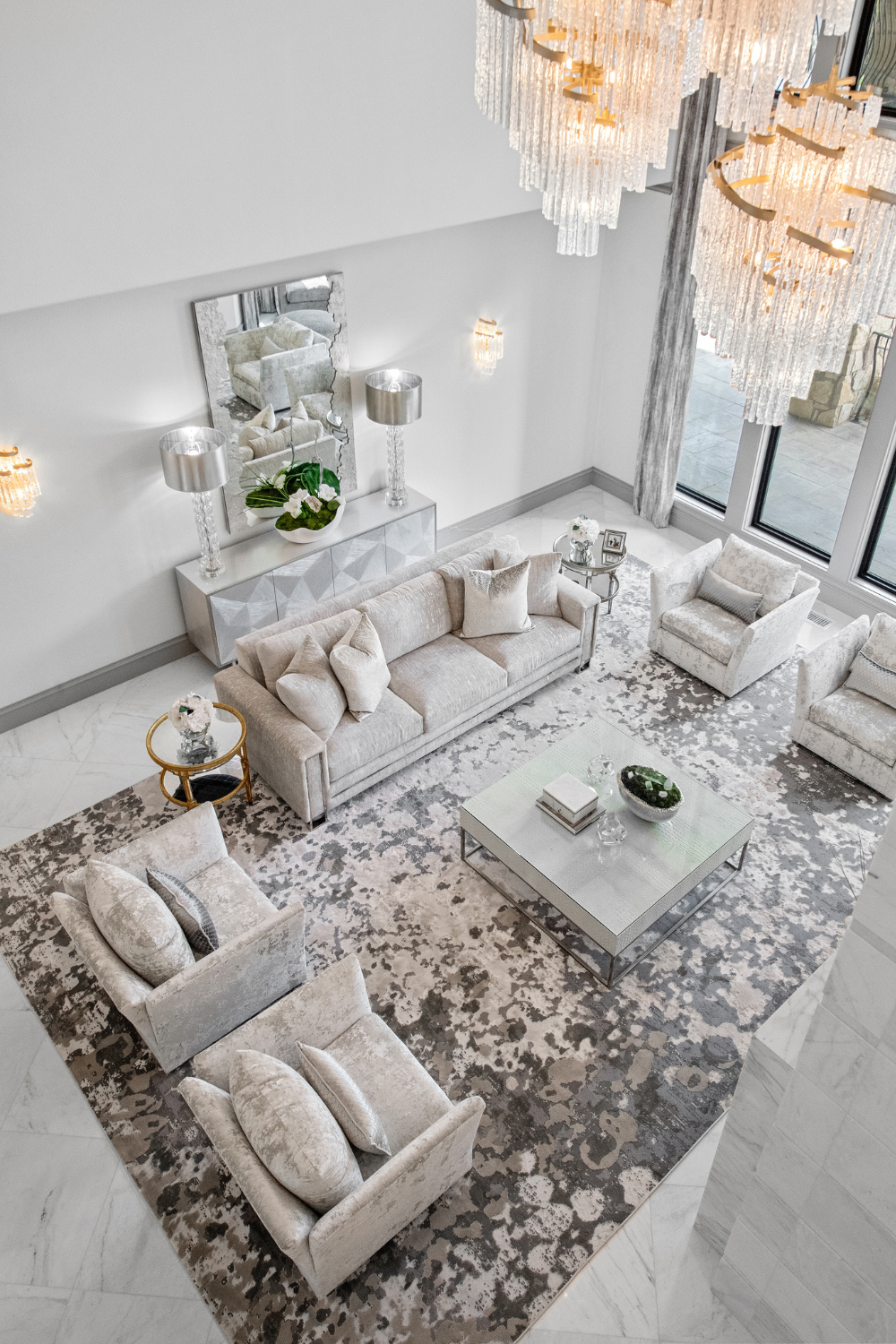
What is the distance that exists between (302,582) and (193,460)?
1311 millimetres

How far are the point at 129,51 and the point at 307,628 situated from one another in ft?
10.1

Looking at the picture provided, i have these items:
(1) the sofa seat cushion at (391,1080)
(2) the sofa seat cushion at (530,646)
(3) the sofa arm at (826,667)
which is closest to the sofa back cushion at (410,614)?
(2) the sofa seat cushion at (530,646)

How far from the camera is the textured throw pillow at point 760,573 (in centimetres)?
689

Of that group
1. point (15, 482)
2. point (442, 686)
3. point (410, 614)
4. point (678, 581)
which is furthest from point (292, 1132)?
point (678, 581)

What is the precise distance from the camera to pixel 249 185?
17.7 feet

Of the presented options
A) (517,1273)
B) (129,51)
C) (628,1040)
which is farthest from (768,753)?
(129,51)

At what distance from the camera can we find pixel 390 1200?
3617mm

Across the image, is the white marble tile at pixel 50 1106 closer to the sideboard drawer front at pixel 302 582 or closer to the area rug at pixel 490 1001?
the area rug at pixel 490 1001

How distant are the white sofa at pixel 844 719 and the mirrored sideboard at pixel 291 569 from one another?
10.1 feet

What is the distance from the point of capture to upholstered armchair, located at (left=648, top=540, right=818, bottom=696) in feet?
22.2

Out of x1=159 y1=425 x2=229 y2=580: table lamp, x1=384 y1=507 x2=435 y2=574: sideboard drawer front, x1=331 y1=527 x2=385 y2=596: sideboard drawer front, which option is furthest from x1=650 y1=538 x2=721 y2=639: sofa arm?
x1=159 y1=425 x2=229 y2=580: table lamp

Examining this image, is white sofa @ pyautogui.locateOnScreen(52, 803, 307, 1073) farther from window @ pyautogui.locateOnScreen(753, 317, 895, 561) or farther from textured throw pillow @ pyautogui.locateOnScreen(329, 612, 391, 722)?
window @ pyautogui.locateOnScreen(753, 317, 895, 561)

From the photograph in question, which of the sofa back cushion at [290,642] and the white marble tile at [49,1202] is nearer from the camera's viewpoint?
the white marble tile at [49,1202]

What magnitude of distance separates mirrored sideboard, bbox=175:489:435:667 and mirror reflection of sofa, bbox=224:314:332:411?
3.32 ft
